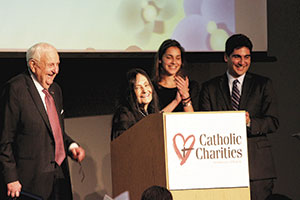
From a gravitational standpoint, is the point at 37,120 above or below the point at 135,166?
above

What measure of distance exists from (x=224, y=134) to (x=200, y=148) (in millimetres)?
153

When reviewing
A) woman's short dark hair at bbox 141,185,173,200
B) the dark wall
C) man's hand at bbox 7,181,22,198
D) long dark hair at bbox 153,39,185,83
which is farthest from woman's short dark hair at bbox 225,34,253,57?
woman's short dark hair at bbox 141,185,173,200

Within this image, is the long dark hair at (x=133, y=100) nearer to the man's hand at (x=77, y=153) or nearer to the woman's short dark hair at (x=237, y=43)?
the man's hand at (x=77, y=153)

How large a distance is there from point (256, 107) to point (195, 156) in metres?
1.43

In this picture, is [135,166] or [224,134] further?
[135,166]

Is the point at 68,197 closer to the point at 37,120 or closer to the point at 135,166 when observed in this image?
the point at 37,120

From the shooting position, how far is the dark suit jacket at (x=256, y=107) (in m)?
4.05

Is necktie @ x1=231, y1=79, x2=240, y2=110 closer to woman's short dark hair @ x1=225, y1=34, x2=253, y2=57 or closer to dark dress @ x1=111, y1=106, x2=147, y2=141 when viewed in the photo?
woman's short dark hair @ x1=225, y1=34, x2=253, y2=57

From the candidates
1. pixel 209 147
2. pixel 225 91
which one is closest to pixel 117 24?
pixel 225 91

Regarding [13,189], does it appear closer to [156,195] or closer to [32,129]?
Result: [32,129]

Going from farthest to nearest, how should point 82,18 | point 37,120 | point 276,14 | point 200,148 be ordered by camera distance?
1. point 276,14
2. point 82,18
3. point 37,120
4. point 200,148

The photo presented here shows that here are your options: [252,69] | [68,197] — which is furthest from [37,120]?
[252,69]

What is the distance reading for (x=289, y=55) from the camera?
569 cm

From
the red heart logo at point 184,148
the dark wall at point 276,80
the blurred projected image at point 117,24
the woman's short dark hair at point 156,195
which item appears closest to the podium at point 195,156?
the red heart logo at point 184,148
